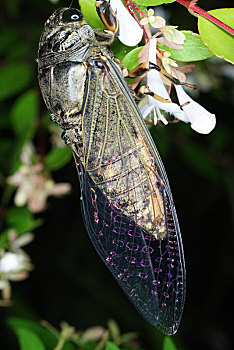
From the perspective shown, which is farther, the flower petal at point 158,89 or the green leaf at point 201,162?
the green leaf at point 201,162

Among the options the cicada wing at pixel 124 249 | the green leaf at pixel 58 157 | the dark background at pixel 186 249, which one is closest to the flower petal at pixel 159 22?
the cicada wing at pixel 124 249

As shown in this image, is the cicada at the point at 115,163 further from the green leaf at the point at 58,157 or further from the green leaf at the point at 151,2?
the green leaf at the point at 58,157

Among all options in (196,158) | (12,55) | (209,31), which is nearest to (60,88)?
(209,31)

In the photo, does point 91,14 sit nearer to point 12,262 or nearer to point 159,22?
point 159,22

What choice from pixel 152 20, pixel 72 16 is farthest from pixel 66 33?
pixel 152 20

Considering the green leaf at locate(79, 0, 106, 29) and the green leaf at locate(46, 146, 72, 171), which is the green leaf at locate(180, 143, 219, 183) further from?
the green leaf at locate(79, 0, 106, 29)
